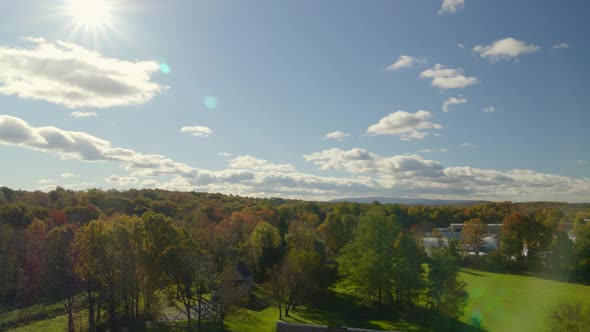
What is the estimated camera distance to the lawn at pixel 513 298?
3512 cm

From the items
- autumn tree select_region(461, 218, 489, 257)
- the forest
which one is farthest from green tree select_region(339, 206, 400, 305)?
autumn tree select_region(461, 218, 489, 257)

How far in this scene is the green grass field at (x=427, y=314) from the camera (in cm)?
3275

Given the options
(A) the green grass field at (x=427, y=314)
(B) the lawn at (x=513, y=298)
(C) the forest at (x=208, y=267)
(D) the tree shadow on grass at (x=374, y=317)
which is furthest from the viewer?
(B) the lawn at (x=513, y=298)

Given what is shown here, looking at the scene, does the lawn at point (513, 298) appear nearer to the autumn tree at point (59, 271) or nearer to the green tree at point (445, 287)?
the green tree at point (445, 287)

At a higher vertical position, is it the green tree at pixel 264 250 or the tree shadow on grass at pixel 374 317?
the green tree at pixel 264 250

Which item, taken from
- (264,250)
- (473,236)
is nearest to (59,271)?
(264,250)

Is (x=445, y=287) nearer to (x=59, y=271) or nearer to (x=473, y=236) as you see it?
(x=59, y=271)

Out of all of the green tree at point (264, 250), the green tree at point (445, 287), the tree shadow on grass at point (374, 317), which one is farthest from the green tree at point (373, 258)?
the green tree at point (264, 250)

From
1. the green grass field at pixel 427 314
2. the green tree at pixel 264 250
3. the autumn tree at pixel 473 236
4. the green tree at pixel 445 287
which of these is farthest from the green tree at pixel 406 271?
the autumn tree at pixel 473 236

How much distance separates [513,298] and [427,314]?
1595cm

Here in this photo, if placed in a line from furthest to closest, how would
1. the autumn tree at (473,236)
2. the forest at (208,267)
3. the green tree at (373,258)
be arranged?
the autumn tree at (473,236), the green tree at (373,258), the forest at (208,267)

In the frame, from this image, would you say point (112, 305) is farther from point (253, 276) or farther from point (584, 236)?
point (584, 236)

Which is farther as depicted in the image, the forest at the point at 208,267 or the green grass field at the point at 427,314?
the green grass field at the point at 427,314

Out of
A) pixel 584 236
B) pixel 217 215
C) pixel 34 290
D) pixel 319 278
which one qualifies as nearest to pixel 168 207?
pixel 217 215
